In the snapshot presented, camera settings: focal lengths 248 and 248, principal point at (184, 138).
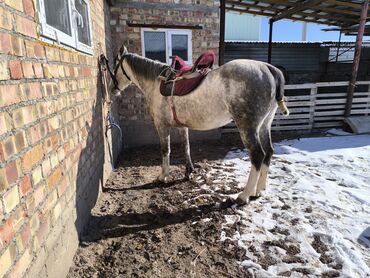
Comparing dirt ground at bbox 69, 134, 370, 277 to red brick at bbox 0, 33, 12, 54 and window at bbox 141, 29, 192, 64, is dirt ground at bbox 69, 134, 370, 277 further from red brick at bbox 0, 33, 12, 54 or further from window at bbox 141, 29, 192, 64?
window at bbox 141, 29, 192, 64

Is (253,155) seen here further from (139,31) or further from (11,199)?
(139,31)

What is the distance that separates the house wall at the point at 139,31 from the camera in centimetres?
548

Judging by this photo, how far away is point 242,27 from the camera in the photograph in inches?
842

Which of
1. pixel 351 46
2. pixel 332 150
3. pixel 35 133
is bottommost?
pixel 332 150

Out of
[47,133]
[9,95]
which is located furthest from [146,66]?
[9,95]

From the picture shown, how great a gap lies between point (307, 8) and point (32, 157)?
27.5ft

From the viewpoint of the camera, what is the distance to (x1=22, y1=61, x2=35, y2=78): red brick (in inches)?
56.3

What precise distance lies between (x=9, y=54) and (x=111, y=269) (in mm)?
1799

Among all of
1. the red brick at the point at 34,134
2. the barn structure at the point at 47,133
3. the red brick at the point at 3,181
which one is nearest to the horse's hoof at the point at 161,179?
the barn structure at the point at 47,133

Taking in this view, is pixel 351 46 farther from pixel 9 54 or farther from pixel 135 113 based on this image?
pixel 9 54

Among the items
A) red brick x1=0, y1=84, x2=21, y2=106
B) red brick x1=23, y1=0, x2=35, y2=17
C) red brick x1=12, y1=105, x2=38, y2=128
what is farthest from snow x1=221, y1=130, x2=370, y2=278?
red brick x1=23, y1=0, x2=35, y2=17

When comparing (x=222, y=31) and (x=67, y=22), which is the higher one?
(x=222, y=31)

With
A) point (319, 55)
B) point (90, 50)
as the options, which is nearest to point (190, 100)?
point (90, 50)

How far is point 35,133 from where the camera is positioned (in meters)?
1.54
